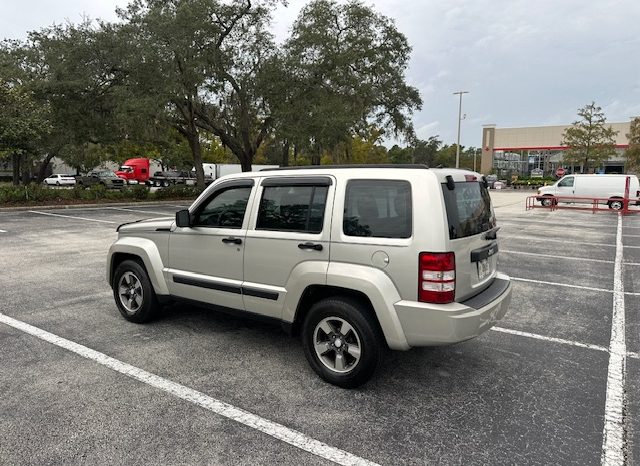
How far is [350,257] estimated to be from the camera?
3459 mm

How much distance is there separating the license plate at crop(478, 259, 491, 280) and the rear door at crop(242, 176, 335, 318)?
126cm

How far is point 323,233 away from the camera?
11.8 ft

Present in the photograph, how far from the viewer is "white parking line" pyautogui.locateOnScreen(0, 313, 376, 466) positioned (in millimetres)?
2744

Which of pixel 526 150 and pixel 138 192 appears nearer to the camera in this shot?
pixel 138 192

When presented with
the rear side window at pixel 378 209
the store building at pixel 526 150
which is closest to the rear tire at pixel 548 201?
the rear side window at pixel 378 209

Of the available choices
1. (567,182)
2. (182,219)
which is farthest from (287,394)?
(567,182)

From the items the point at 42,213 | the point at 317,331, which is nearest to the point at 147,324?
the point at 317,331

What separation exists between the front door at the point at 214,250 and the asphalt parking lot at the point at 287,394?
539mm

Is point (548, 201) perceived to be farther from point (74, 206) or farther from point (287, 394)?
point (287, 394)

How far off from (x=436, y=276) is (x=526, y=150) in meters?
69.5

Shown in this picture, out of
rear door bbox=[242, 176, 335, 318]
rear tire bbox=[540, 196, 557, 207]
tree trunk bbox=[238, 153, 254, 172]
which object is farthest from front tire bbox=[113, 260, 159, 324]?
rear tire bbox=[540, 196, 557, 207]

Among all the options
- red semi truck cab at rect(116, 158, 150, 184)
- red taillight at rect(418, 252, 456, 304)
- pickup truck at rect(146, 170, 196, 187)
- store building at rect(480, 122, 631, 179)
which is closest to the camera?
red taillight at rect(418, 252, 456, 304)

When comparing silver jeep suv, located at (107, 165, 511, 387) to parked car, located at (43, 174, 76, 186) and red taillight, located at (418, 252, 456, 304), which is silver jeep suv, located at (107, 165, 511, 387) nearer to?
red taillight, located at (418, 252, 456, 304)

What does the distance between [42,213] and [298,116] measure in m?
12.0
